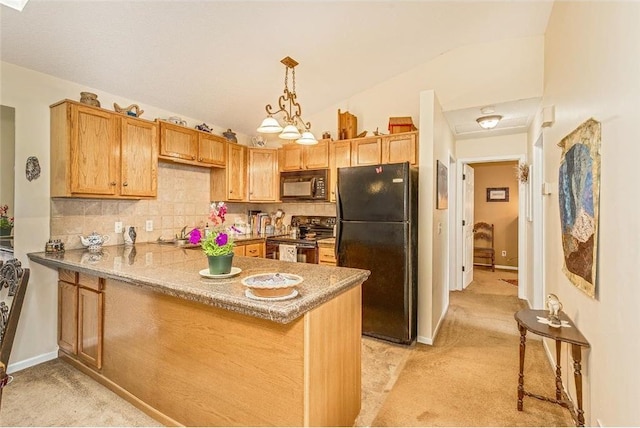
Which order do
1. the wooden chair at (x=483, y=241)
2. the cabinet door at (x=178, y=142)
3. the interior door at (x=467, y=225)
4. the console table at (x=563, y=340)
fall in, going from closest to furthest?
the console table at (x=563, y=340) → the cabinet door at (x=178, y=142) → the interior door at (x=467, y=225) → the wooden chair at (x=483, y=241)

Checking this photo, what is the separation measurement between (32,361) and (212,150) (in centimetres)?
259

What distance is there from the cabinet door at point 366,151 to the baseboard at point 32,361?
346 centimetres

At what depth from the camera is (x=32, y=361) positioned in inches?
102

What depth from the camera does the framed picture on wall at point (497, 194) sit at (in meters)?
6.95

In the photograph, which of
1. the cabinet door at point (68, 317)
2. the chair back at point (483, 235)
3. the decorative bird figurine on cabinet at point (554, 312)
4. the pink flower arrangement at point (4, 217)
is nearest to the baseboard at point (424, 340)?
the decorative bird figurine on cabinet at point (554, 312)

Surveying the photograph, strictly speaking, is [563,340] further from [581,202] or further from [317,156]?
[317,156]

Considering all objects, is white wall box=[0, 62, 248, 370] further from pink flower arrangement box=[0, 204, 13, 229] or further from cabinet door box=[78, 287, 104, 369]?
cabinet door box=[78, 287, 104, 369]

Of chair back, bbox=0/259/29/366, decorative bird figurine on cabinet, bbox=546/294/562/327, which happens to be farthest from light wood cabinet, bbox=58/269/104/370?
decorative bird figurine on cabinet, bbox=546/294/562/327

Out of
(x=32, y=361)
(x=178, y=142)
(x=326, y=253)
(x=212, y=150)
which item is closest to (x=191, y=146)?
(x=178, y=142)

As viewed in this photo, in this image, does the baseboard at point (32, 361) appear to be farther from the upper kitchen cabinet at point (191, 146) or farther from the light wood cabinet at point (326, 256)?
the light wood cabinet at point (326, 256)

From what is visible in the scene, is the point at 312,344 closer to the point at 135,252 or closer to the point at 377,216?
the point at 377,216

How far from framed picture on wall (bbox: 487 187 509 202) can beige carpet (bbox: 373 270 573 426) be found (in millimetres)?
3996

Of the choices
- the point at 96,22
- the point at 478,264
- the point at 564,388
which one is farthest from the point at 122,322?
the point at 478,264

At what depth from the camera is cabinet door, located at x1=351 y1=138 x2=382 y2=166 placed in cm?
367
